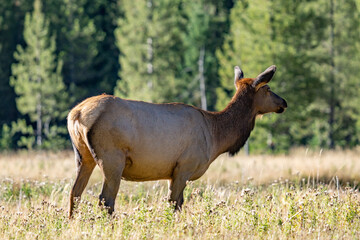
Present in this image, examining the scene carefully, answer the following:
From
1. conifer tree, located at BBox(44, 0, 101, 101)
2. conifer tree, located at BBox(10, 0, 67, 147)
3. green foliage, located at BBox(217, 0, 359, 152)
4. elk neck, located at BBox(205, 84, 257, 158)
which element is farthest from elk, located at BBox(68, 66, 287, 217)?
conifer tree, located at BBox(44, 0, 101, 101)

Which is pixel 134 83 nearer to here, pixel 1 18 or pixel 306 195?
pixel 1 18

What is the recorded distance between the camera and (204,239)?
6086 mm

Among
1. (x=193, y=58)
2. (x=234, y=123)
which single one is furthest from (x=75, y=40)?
(x=234, y=123)

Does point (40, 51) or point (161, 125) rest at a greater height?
point (161, 125)

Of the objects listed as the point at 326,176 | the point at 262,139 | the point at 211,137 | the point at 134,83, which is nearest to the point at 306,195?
the point at 211,137

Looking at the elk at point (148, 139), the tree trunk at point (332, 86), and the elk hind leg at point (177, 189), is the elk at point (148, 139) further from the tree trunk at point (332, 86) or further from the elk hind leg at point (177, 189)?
the tree trunk at point (332, 86)

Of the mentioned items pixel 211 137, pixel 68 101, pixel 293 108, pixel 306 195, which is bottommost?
pixel 68 101

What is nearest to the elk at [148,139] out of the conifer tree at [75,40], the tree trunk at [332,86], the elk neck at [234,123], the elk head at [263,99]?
the elk neck at [234,123]

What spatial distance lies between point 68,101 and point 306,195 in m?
28.0

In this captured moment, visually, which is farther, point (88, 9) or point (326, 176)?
point (88, 9)

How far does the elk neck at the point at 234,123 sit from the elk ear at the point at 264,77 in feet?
0.39

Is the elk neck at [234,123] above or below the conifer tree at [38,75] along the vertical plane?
above

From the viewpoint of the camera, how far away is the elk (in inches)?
279

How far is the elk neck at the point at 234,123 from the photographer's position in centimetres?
858
